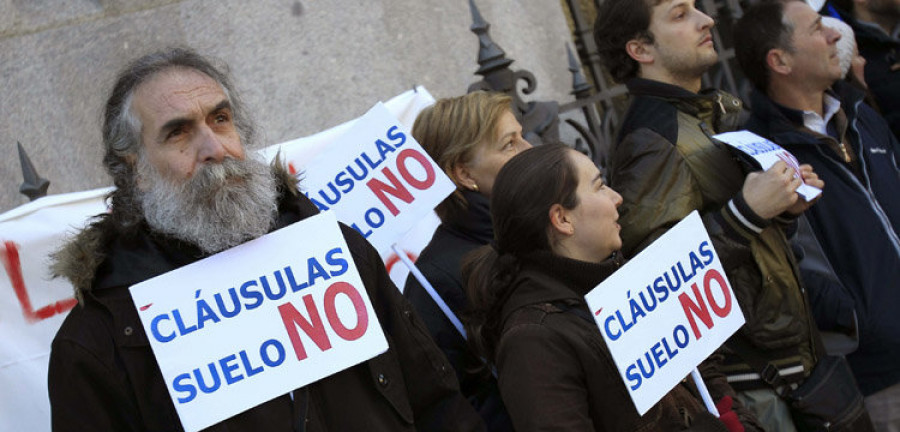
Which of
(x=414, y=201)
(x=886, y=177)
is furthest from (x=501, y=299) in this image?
(x=886, y=177)

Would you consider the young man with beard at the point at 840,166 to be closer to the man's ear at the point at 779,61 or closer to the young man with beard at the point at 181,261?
the man's ear at the point at 779,61

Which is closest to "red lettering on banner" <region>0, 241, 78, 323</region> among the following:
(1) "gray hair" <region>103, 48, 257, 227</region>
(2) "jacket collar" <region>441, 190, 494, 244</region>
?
(1) "gray hair" <region>103, 48, 257, 227</region>

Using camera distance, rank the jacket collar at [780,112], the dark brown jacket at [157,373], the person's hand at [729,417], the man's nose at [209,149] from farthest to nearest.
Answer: the jacket collar at [780,112] < the person's hand at [729,417] < the man's nose at [209,149] < the dark brown jacket at [157,373]

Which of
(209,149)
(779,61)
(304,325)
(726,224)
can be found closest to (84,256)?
(209,149)

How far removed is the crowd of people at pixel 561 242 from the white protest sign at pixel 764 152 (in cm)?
4

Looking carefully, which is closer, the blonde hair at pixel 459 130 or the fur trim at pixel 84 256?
the fur trim at pixel 84 256

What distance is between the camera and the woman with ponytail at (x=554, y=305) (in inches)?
101

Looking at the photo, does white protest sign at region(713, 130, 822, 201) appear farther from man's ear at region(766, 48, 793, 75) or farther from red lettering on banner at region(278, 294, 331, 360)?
red lettering on banner at region(278, 294, 331, 360)

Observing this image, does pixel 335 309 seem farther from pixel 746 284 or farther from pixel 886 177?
pixel 886 177

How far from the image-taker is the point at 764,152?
3.36 meters

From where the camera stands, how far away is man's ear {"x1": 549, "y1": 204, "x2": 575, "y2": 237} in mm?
2822

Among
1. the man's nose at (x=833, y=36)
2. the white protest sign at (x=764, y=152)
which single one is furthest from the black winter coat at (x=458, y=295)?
the man's nose at (x=833, y=36)

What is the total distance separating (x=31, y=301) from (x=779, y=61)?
2643mm

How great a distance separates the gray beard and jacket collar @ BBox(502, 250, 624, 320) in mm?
612
